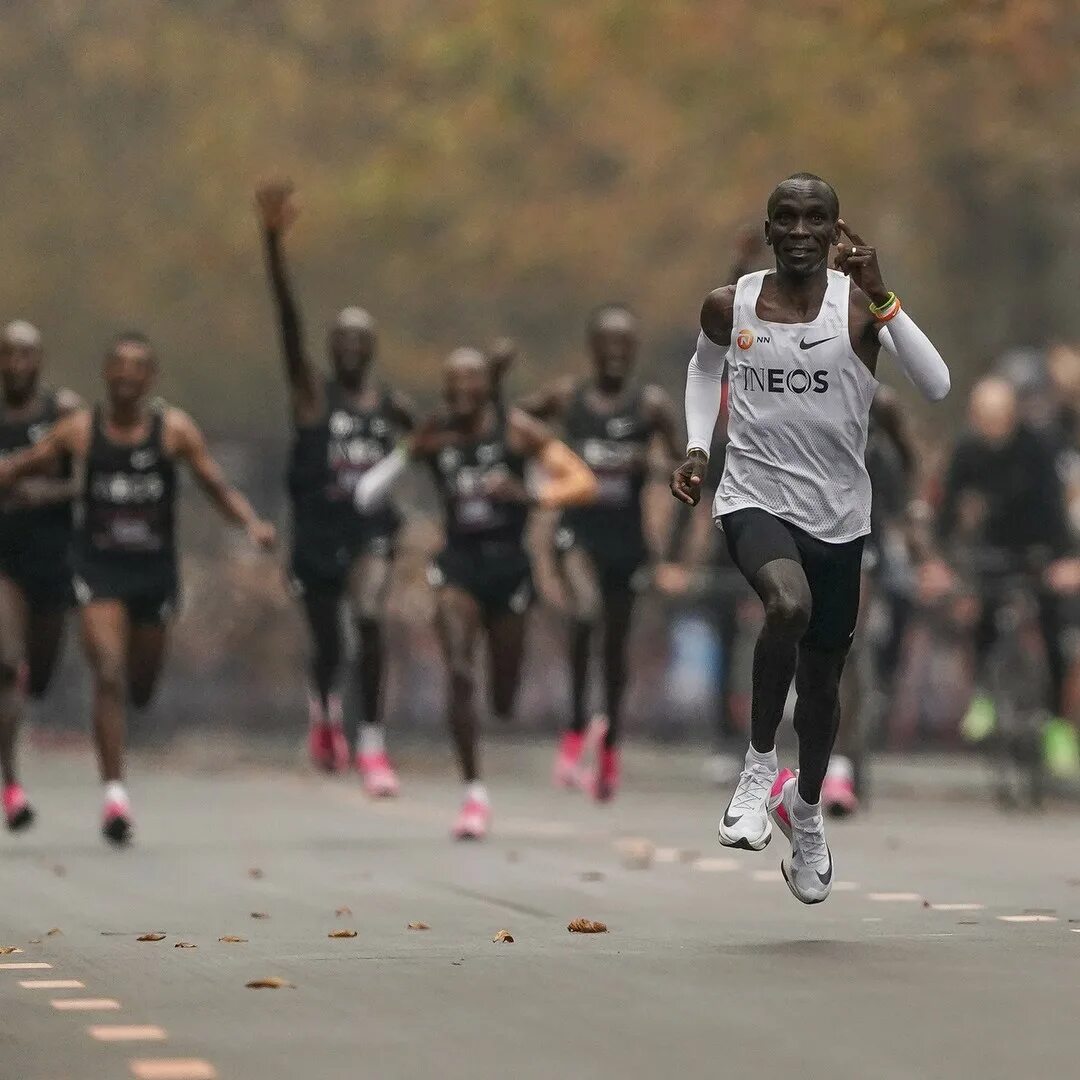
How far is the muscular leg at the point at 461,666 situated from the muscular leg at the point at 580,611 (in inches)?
88.9

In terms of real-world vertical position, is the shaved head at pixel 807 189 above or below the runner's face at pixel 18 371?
above

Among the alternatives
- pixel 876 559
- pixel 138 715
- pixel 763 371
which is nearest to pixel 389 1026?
pixel 763 371

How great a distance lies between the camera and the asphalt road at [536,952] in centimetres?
779

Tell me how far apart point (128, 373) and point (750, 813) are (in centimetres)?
551

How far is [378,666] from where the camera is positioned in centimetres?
1769

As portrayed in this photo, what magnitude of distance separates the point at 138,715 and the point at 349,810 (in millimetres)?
7448

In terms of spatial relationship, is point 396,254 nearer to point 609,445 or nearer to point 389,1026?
point 609,445

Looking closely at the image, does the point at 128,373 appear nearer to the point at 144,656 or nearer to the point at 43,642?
the point at 144,656

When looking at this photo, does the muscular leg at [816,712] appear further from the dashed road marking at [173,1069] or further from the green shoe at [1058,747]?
the green shoe at [1058,747]

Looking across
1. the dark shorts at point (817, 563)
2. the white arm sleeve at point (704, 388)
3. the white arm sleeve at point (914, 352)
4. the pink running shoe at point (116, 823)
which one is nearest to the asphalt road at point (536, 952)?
the pink running shoe at point (116, 823)

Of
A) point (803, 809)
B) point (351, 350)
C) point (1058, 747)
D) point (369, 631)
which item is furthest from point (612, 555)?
point (803, 809)

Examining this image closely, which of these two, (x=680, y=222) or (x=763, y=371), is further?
(x=680, y=222)

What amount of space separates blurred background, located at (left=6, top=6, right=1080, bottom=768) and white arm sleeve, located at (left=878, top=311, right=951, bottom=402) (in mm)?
18612

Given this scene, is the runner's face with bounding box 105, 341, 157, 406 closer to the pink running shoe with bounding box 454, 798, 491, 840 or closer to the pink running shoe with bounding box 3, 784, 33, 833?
the pink running shoe with bounding box 3, 784, 33, 833
